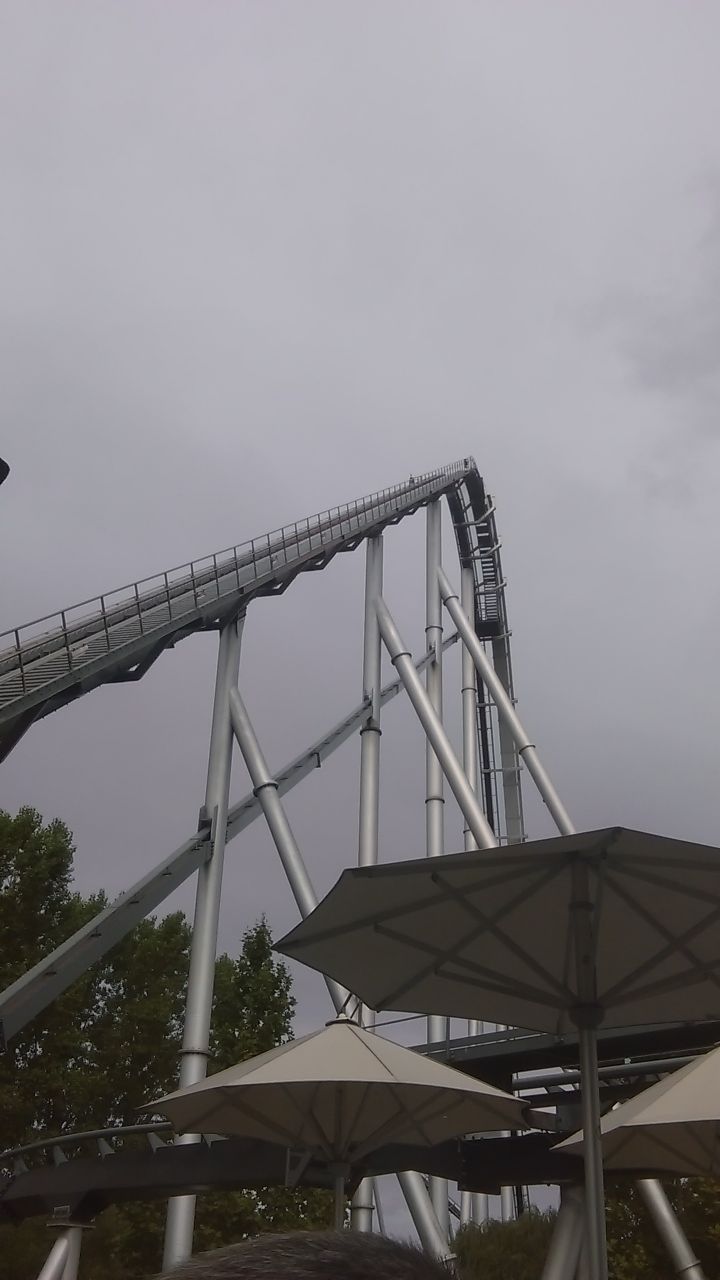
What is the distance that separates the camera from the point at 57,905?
2358cm

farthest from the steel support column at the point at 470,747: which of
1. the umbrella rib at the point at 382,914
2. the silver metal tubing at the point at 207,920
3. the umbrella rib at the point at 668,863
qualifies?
the umbrella rib at the point at 668,863

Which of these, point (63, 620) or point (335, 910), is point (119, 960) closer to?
point (63, 620)

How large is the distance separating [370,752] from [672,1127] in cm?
926

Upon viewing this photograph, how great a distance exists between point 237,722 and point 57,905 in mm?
9742

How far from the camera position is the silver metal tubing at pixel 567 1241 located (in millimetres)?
10297

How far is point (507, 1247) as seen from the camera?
675 inches

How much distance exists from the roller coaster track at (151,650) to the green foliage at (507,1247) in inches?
274

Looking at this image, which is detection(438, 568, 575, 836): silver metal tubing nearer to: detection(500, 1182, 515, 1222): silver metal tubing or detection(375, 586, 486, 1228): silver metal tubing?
detection(375, 586, 486, 1228): silver metal tubing

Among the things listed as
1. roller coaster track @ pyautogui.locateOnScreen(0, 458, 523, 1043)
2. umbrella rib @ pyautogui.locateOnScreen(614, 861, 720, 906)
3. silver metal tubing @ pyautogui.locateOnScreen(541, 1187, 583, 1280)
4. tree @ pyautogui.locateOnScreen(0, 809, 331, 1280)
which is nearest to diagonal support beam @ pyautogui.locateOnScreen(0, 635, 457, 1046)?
roller coaster track @ pyautogui.locateOnScreen(0, 458, 523, 1043)

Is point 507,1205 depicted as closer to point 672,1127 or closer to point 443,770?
point 443,770

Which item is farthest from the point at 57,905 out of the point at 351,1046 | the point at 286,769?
the point at 351,1046

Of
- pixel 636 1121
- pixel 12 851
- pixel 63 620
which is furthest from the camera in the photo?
pixel 12 851

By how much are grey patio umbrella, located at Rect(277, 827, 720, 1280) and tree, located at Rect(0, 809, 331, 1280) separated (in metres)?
15.0

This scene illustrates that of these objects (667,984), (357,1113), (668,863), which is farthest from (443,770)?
(668,863)
